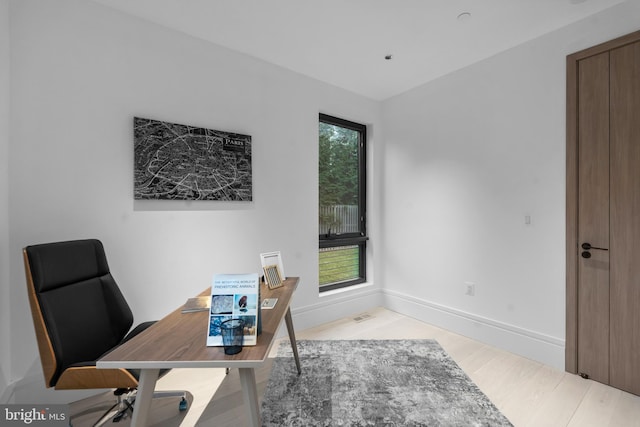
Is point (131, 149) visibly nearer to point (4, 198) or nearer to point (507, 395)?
point (4, 198)

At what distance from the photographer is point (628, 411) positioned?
6.31 ft

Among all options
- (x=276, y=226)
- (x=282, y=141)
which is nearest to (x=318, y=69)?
(x=282, y=141)

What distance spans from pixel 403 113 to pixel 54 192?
3.43 meters

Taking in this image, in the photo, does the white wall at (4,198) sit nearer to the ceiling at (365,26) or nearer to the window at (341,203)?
the ceiling at (365,26)

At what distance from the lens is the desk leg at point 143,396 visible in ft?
3.82

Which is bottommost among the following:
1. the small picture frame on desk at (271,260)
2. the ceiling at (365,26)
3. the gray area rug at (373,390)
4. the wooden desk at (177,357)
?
the gray area rug at (373,390)

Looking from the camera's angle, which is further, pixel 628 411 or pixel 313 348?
pixel 313 348

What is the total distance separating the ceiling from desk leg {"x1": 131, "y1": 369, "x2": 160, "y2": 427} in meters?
2.31

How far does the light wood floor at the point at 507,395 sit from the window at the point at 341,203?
141cm

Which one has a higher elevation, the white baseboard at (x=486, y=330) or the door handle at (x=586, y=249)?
the door handle at (x=586, y=249)

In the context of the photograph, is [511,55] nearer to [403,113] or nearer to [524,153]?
[524,153]

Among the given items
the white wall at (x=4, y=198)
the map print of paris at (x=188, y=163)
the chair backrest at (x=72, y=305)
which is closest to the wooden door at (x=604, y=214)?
the map print of paris at (x=188, y=163)

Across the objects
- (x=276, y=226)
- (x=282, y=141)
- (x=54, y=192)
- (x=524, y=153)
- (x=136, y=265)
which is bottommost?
(x=136, y=265)

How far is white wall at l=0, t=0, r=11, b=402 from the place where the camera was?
1.75 meters
